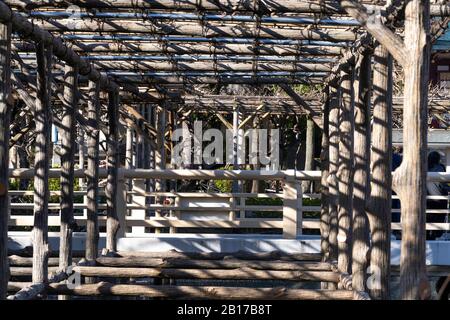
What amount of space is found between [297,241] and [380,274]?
179 inches

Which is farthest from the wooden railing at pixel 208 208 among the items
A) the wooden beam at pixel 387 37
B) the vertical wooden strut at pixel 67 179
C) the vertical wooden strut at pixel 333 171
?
the wooden beam at pixel 387 37

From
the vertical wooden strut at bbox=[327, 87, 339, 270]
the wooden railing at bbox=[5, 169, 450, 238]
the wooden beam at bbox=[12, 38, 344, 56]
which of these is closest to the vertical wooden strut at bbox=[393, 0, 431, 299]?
the wooden beam at bbox=[12, 38, 344, 56]

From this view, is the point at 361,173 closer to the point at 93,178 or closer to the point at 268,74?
the point at 268,74

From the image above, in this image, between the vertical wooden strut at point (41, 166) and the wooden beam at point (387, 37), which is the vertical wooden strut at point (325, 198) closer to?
the vertical wooden strut at point (41, 166)

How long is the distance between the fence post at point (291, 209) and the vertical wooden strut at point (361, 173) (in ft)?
8.93

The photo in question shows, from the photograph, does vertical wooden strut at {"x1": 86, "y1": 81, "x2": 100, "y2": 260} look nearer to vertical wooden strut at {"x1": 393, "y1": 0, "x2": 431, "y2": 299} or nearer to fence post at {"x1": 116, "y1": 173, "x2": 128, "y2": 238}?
fence post at {"x1": 116, "y1": 173, "x2": 128, "y2": 238}

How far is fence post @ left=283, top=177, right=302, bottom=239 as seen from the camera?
37.3 feet

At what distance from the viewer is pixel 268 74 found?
429 inches

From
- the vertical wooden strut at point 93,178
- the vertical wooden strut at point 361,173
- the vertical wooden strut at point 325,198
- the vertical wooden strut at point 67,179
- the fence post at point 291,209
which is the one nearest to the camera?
the vertical wooden strut at point 361,173

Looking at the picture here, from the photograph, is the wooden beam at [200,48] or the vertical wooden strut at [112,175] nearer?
the wooden beam at [200,48]

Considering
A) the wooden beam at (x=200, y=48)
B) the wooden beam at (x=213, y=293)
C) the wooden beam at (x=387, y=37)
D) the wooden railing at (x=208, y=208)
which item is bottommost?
the wooden beam at (x=213, y=293)

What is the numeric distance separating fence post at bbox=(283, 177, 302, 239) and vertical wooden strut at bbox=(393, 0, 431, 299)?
6.29 metres

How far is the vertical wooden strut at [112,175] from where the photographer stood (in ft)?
36.3
